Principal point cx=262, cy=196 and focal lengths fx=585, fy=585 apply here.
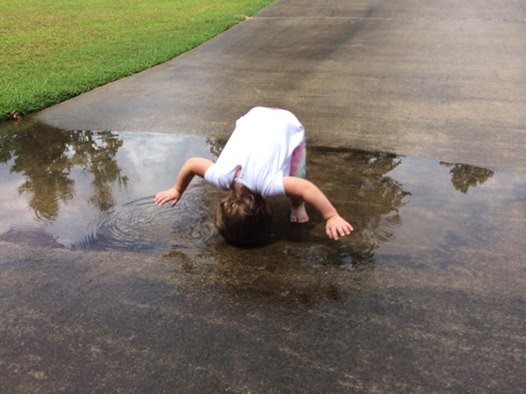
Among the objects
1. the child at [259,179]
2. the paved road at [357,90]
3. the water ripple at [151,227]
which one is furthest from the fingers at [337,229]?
the paved road at [357,90]

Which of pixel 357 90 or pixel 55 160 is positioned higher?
pixel 357 90

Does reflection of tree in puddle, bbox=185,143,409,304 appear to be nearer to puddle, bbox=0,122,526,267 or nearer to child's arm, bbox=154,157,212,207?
puddle, bbox=0,122,526,267

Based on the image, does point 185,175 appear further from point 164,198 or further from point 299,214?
point 299,214

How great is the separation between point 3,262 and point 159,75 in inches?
178

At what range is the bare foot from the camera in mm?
3354

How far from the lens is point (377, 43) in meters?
9.00

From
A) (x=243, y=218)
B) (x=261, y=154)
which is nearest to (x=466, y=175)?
(x=261, y=154)

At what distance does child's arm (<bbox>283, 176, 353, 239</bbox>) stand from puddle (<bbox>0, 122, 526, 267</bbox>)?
0.16m

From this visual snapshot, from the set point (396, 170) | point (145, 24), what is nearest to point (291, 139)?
point (396, 170)

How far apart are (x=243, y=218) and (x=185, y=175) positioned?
567 millimetres

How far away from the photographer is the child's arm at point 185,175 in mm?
3221

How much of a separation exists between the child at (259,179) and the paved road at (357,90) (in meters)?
1.36

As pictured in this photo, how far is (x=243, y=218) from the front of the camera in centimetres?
291

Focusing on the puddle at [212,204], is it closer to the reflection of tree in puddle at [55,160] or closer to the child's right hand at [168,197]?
the reflection of tree in puddle at [55,160]
